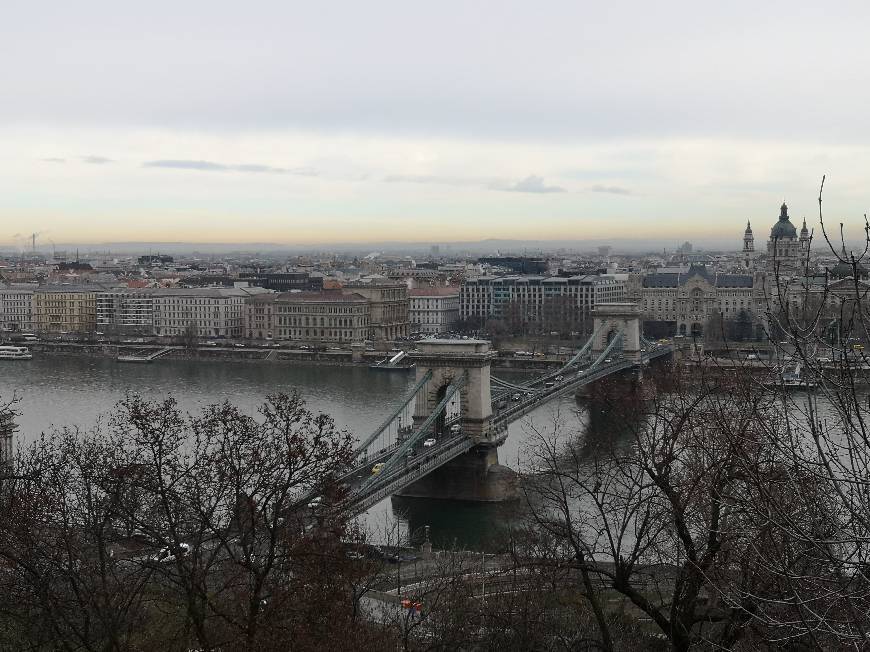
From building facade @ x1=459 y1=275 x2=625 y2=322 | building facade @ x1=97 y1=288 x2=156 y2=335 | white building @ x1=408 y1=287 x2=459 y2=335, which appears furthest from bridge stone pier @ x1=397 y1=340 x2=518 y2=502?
building facade @ x1=97 y1=288 x2=156 y2=335

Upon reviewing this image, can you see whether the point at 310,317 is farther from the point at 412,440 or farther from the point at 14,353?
the point at 412,440

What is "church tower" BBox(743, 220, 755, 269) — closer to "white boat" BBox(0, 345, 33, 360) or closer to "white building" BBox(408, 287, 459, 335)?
"white building" BBox(408, 287, 459, 335)

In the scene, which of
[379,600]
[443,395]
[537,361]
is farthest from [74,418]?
[537,361]

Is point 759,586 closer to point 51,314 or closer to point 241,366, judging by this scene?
point 241,366

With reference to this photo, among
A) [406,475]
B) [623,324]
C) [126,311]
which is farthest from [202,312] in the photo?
[406,475]

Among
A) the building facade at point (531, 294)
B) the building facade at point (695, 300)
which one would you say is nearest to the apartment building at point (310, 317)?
the building facade at point (531, 294)

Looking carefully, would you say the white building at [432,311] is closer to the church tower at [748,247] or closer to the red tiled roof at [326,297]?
the red tiled roof at [326,297]

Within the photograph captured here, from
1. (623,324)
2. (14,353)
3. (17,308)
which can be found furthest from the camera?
(17,308)
